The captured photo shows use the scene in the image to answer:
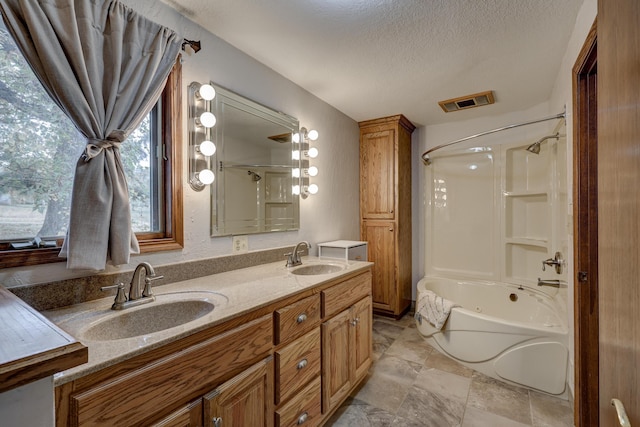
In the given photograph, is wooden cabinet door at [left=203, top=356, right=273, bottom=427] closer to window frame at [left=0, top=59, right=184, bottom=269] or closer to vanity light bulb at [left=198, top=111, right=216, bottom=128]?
window frame at [left=0, top=59, right=184, bottom=269]

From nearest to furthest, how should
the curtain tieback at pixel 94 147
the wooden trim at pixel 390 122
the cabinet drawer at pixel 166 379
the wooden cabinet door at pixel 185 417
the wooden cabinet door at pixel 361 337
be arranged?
the cabinet drawer at pixel 166 379 < the wooden cabinet door at pixel 185 417 < the curtain tieback at pixel 94 147 < the wooden cabinet door at pixel 361 337 < the wooden trim at pixel 390 122

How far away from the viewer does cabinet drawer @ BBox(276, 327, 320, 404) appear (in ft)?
4.11

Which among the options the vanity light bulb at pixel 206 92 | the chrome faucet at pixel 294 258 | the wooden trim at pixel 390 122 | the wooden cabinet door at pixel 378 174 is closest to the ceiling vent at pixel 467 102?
the wooden trim at pixel 390 122

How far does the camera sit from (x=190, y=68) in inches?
61.7

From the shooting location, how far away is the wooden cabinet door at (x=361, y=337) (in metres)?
1.83

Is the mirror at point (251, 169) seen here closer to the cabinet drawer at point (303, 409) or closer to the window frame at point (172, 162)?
the window frame at point (172, 162)

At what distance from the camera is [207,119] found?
1.60 m

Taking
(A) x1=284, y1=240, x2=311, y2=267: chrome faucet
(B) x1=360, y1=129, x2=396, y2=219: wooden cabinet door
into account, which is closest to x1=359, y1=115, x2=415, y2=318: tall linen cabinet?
(B) x1=360, y1=129, x2=396, y2=219: wooden cabinet door

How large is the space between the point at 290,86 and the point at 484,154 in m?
2.26

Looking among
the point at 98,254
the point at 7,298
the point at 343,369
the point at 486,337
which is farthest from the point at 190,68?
the point at 486,337

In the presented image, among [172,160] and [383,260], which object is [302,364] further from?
[383,260]

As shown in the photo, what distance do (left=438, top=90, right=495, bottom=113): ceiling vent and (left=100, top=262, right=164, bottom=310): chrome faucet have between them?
107 inches

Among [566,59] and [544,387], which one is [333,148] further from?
[544,387]

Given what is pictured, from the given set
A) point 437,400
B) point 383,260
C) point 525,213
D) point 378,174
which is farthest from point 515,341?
point 378,174
